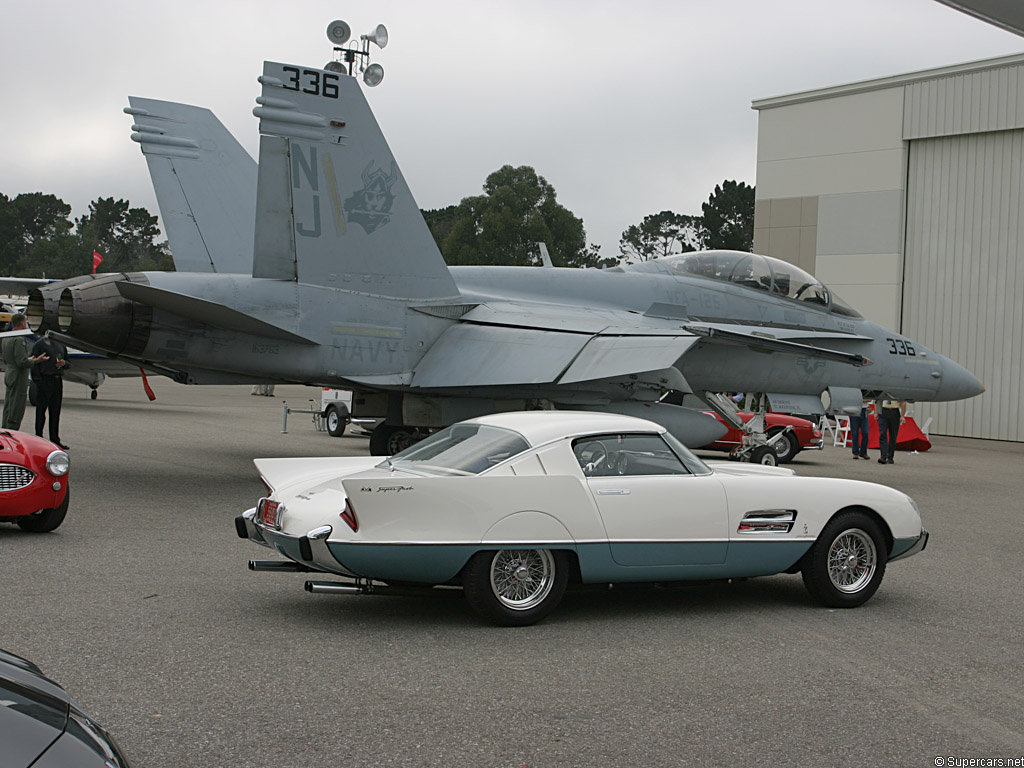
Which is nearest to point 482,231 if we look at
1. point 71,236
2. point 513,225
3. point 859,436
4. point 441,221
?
point 513,225

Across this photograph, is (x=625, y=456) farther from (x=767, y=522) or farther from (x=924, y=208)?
(x=924, y=208)

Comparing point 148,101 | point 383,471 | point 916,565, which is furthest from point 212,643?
point 148,101

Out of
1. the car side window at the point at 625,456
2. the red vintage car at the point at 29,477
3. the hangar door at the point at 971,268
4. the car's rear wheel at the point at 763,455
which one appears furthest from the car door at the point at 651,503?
the hangar door at the point at 971,268

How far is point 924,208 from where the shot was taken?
3022cm

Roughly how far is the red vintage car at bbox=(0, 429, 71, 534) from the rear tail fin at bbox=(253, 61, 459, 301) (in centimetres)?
449

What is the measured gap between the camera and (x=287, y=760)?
12.0 feet

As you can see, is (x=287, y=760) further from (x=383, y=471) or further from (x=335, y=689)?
(x=383, y=471)

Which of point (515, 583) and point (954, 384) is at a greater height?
point (954, 384)

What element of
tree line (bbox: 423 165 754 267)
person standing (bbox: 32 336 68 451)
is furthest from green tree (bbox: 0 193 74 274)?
person standing (bbox: 32 336 68 451)

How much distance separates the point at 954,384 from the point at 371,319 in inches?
411

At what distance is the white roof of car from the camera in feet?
19.9

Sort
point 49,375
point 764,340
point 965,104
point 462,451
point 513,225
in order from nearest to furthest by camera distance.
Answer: point 462,451 < point 764,340 < point 49,375 < point 965,104 < point 513,225

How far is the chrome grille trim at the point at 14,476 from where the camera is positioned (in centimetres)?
755

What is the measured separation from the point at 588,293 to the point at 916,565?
24.5 feet
